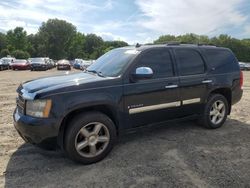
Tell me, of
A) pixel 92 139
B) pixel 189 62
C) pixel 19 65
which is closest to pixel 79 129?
pixel 92 139

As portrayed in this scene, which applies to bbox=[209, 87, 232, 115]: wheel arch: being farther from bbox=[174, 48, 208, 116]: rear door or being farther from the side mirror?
the side mirror

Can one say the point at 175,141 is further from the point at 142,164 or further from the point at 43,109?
the point at 43,109

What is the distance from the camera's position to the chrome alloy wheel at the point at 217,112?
621 cm

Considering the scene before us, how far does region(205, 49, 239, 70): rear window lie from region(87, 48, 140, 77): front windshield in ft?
6.14

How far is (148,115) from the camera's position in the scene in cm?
508

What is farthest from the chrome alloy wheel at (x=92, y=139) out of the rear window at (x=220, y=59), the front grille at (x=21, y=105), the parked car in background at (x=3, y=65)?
the parked car in background at (x=3, y=65)

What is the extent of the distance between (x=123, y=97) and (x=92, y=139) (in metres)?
0.84

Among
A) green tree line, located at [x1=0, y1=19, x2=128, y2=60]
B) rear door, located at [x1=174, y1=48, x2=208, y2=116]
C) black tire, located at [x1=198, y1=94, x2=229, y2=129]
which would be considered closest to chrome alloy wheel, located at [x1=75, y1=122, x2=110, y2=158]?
rear door, located at [x1=174, y1=48, x2=208, y2=116]

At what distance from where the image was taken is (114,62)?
211 inches

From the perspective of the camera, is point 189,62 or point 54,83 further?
point 189,62

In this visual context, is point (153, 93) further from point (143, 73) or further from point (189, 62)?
point (189, 62)

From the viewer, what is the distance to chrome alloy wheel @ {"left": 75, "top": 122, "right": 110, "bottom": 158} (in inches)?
173

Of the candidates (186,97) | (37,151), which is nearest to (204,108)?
(186,97)

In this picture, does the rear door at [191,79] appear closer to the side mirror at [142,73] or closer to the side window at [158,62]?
the side window at [158,62]
